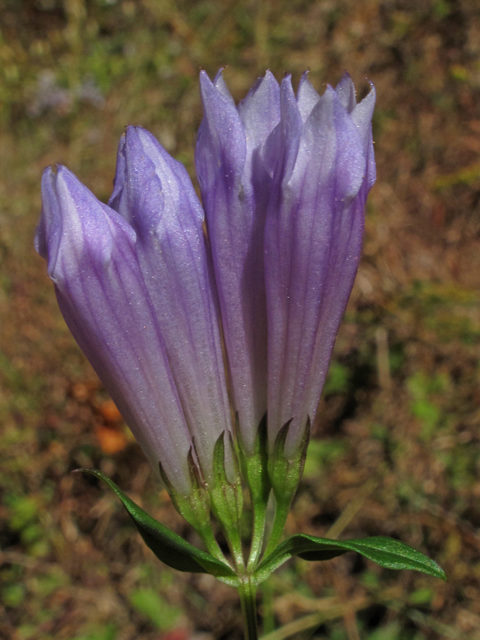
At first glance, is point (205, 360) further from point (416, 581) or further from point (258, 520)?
point (416, 581)

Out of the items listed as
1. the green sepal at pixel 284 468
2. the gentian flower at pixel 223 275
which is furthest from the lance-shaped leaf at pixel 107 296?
the green sepal at pixel 284 468

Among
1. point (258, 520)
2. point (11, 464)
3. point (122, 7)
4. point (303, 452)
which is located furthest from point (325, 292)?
point (122, 7)

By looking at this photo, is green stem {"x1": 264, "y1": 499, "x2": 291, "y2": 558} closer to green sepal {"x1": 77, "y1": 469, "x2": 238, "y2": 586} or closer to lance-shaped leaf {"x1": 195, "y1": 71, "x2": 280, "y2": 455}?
green sepal {"x1": 77, "y1": 469, "x2": 238, "y2": 586}

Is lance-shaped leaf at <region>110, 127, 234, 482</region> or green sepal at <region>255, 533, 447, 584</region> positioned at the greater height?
lance-shaped leaf at <region>110, 127, 234, 482</region>

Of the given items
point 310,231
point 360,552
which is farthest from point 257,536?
point 310,231

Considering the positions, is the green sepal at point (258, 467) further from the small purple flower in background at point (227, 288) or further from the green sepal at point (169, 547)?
the green sepal at point (169, 547)

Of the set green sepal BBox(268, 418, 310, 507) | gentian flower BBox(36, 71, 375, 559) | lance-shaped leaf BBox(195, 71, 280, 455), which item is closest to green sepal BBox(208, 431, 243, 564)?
gentian flower BBox(36, 71, 375, 559)

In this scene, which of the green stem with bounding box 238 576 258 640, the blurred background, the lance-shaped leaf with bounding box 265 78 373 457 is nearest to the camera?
the lance-shaped leaf with bounding box 265 78 373 457
